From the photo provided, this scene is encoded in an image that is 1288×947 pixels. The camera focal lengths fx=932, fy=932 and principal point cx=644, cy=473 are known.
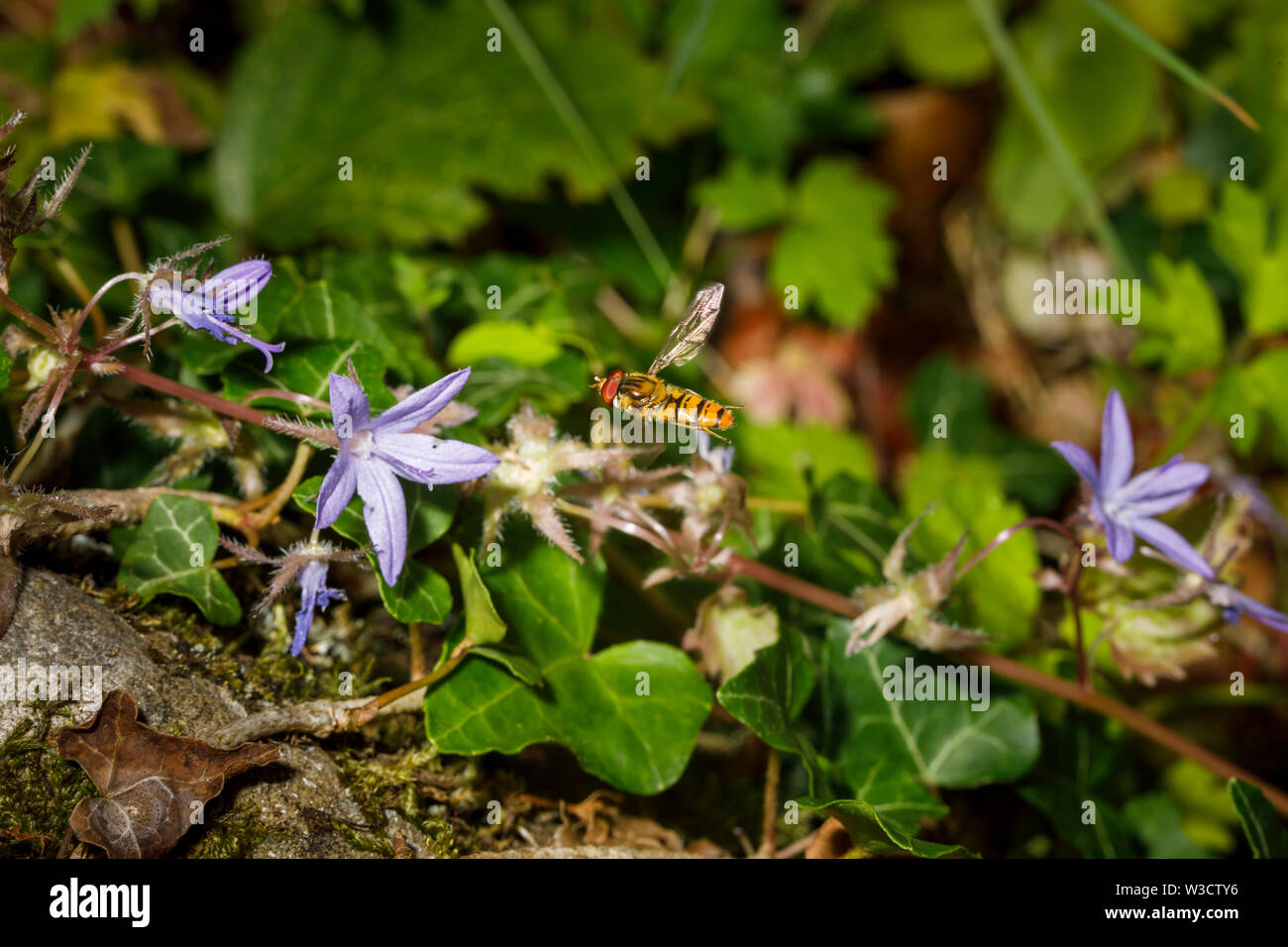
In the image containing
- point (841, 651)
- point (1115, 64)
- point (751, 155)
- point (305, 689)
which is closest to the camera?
point (305, 689)

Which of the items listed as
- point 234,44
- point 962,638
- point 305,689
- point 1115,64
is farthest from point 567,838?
point 1115,64

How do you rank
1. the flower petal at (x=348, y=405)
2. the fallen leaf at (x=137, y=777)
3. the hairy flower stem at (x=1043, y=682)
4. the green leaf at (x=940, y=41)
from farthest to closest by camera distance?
1. the green leaf at (x=940, y=41)
2. the hairy flower stem at (x=1043, y=682)
3. the fallen leaf at (x=137, y=777)
4. the flower petal at (x=348, y=405)

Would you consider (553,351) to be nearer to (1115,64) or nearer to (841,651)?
(841,651)

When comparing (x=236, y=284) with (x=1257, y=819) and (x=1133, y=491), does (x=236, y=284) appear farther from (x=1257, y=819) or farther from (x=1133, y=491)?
(x=1257, y=819)

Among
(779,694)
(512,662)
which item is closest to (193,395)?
(512,662)

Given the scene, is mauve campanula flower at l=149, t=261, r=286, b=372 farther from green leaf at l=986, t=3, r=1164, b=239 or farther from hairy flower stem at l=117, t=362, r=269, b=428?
green leaf at l=986, t=3, r=1164, b=239

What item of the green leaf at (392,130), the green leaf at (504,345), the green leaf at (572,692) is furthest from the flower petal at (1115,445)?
the green leaf at (392,130)

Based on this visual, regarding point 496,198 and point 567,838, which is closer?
point 567,838

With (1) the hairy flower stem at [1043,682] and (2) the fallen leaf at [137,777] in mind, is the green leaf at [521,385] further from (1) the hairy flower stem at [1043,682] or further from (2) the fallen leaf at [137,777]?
(2) the fallen leaf at [137,777]
